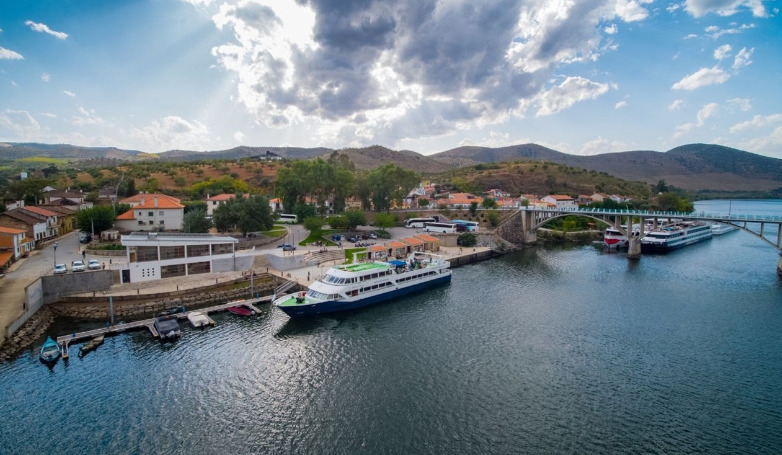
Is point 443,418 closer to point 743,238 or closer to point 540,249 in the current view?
point 540,249

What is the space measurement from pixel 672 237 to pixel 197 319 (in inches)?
2886

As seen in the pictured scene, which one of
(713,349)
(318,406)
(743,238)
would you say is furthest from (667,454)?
(743,238)

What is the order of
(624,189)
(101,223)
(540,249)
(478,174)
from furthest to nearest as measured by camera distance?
(478,174)
(624,189)
(540,249)
(101,223)

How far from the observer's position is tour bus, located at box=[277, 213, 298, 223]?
69.7m

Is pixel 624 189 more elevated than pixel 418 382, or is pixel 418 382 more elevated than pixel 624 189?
pixel 624 189

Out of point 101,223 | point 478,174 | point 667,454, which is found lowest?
point 667,454

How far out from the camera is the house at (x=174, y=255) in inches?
1489

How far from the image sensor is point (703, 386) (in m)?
23.3

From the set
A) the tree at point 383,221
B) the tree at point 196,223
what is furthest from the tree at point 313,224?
the tree at point 196,223

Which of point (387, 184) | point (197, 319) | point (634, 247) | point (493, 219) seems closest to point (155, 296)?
point (197, 319)

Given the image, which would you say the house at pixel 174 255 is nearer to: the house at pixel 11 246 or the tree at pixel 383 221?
the house at pixel 11 246

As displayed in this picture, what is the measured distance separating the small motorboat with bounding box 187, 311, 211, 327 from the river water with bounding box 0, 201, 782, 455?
3.53ft

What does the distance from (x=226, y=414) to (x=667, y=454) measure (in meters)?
20.5

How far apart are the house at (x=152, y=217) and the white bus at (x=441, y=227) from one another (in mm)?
38715
